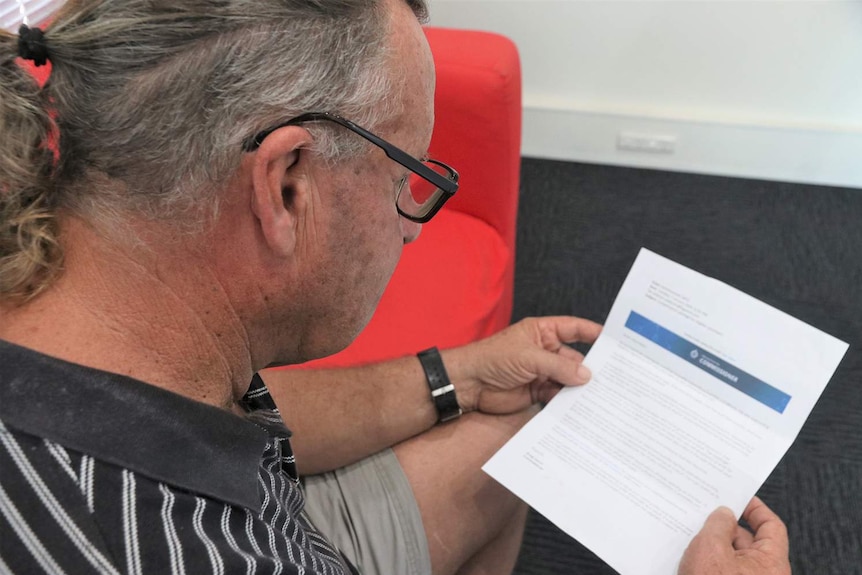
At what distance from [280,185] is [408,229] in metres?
0.22

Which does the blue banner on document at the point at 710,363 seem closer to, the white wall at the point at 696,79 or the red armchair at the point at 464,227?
the red armchair at the point at 464,227

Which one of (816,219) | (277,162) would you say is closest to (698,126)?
(816,219)

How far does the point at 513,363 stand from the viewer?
1.04 meters

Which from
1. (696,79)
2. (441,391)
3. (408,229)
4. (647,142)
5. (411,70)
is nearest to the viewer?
(411,70)

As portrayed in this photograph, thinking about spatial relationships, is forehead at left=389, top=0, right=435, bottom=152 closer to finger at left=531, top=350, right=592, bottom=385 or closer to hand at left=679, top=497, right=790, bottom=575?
finger at left=531, top=350, right=592, bottom=385

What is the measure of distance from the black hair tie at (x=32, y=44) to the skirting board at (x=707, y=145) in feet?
6.08

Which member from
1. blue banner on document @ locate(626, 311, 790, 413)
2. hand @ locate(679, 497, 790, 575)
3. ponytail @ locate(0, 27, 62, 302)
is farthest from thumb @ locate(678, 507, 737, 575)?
ponytail @ locate(0, 27, 62, 302)

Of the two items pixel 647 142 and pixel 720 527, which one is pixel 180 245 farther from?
pixel 647 142

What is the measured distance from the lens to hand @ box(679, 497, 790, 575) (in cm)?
77

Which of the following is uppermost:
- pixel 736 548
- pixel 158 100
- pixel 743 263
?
pixel 158 100

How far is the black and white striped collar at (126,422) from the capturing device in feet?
1.63

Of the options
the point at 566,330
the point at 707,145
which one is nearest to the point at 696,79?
the point at 707,145

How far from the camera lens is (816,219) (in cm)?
207

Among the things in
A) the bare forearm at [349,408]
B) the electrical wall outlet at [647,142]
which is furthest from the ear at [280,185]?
the electrical wall outlet at [647,142]
